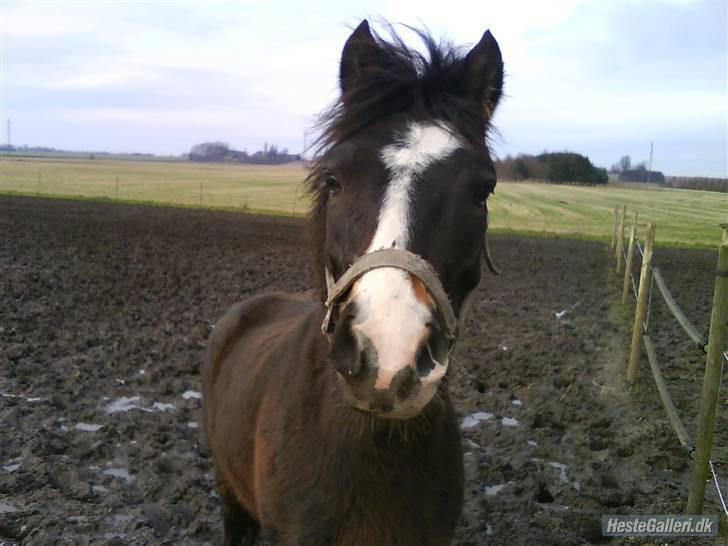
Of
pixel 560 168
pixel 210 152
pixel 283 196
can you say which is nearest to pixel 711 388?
pixel 560 168

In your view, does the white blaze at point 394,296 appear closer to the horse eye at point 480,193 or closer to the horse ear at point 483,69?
the horse eye at point 480,193

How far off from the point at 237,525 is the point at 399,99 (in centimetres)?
289

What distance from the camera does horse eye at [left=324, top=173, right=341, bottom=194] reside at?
7.69ft

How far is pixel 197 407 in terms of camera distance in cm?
634

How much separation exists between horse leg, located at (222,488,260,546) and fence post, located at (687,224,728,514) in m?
2.98

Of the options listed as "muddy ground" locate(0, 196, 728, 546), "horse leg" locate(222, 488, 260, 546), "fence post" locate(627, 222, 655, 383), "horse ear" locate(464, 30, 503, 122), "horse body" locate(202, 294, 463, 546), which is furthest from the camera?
"fence post" locate(627, 222, 655, 383)

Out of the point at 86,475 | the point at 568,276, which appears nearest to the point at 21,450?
the point at 86,475

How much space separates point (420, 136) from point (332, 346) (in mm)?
913

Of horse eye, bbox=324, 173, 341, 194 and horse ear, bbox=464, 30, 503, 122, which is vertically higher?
horse ear, bbox=464, 30, 503, 122

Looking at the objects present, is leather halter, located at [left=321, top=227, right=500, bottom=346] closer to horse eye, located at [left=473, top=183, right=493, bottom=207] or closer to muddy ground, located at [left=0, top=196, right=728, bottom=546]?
horse eye, located at [left=473, top=183, right=493, bottom=207]

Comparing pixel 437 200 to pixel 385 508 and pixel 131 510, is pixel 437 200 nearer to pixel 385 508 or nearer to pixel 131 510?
pixel 385 508

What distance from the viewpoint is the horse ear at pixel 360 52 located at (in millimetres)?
2553

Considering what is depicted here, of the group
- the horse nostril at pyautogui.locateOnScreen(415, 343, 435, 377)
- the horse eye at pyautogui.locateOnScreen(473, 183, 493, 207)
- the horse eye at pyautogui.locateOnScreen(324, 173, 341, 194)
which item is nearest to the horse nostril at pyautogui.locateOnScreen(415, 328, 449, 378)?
the horse nostril at pyautogui.locateOnScreen(415, 343, 435, 377)

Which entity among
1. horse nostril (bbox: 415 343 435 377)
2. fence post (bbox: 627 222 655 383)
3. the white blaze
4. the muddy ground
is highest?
the white blaze
